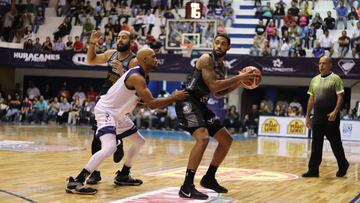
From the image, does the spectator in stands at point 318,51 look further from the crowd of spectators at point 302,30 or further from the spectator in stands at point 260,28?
the spectator in stands at point 260,28

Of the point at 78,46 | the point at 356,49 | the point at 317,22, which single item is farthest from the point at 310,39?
the point at 78,46

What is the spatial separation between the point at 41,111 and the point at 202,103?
65.7 ft

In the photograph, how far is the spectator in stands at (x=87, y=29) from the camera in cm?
2880

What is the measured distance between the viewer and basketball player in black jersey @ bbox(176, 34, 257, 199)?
676 cm

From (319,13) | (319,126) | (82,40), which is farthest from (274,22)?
(319,126)

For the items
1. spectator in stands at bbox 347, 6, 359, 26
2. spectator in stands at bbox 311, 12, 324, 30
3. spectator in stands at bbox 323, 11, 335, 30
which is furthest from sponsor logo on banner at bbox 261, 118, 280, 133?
spectator in stands at bbox 347, 6, 359, 26

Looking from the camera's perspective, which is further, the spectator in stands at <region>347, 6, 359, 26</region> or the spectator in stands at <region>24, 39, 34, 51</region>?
the spectator in stands at <region>24, 39, 34, 51</region>

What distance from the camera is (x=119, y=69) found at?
777 centimetres

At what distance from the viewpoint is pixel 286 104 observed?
25.9 m

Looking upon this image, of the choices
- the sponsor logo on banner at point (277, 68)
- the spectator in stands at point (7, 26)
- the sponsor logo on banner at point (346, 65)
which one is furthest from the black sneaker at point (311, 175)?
the spectator in stands at point (7, 26)

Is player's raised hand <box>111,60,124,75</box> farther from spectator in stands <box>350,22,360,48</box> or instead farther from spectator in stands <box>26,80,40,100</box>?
spectator in stands <box>26,80,40,100</box>

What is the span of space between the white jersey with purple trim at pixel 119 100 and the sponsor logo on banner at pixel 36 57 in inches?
829

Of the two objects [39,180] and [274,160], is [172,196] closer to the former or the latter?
[39,180]

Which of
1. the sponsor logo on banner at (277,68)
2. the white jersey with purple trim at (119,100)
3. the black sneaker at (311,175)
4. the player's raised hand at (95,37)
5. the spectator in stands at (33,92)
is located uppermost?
the player's raised hand at (95,37)
